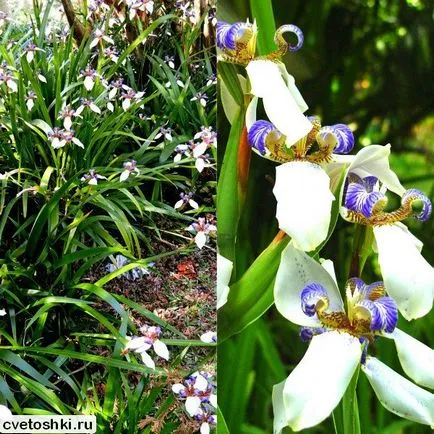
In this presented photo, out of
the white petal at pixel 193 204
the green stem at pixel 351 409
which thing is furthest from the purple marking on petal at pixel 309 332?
the white petal at pixel 193 204

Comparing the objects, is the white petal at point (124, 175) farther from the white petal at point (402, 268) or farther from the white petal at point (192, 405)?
the white petal at point (402, 268)

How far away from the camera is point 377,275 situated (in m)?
1.53

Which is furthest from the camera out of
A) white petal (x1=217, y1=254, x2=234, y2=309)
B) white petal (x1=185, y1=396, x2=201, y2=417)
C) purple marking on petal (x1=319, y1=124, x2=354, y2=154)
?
white petal (x1=185, y1=396, x2=201, y2=417)

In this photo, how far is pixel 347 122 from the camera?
1.58 meters

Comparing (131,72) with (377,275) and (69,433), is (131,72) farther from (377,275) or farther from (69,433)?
(69,433)

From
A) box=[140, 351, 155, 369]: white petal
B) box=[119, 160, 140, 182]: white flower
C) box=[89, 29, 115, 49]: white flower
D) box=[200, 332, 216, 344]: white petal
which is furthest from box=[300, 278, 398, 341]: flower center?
box=[89, 29, 115, 49]: white flower

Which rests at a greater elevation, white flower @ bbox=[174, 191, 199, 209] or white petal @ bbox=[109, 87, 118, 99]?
white petal @ bbox=[109, 87, 118, 99]

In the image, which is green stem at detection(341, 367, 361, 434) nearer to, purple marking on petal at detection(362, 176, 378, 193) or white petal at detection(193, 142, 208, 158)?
purple marking on petal at detection(362, 176, 378, 193)

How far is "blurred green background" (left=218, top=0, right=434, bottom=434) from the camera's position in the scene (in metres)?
1.54

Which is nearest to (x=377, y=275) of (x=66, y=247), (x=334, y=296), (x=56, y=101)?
(x=334, y=296)

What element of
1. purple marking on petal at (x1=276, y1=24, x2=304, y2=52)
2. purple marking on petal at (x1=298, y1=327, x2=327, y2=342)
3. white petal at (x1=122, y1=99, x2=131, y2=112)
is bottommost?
purple marking on petal at (x1=298, y1=327, x2=327, y2=342)

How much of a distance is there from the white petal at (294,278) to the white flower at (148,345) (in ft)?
1.30

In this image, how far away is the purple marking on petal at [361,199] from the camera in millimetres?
1329

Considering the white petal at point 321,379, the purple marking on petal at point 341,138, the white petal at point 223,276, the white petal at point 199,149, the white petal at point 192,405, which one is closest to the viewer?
the white petal at point 321,379
